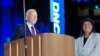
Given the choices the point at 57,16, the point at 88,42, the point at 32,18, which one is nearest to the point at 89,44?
the point at 88,42

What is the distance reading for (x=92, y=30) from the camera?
390 centimetres

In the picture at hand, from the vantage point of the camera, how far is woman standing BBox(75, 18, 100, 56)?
12.4ft

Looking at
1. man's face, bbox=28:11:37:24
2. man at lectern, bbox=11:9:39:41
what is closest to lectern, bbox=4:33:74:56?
man at lectern, bbox=11:9:39:41

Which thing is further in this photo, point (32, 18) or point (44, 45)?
point (32, 18)

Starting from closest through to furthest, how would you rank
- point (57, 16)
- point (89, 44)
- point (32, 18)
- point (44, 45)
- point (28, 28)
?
point (44, 45), point (28, 28), point (32, 18), point (89, 44), point (57, 16)

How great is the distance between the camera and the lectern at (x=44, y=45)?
2.65 m

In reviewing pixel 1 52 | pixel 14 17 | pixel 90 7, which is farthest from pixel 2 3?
pixel 90 7

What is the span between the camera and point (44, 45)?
265 centimetres

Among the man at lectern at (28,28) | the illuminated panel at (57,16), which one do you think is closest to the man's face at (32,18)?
the man at lectern at (28,28)

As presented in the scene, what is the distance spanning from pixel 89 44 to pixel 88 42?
28 mm

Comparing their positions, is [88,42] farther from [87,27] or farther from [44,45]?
[44,45]

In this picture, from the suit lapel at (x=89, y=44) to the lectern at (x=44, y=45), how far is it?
3.35 ft

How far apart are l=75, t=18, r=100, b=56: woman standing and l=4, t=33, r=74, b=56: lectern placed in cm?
103

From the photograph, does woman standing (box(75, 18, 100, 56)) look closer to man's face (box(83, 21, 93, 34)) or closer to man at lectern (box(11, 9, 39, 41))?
man's face (box(83, 21, 93, 34))
